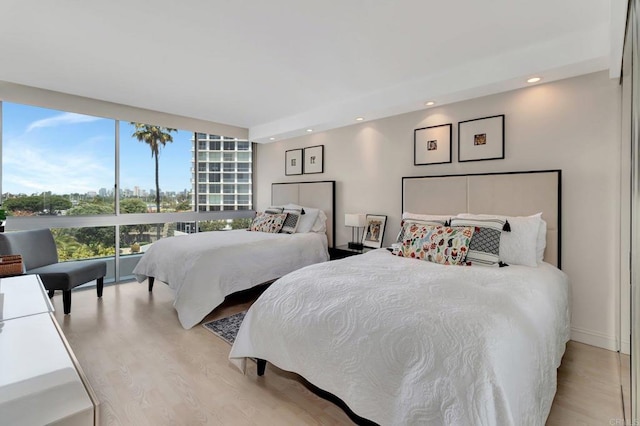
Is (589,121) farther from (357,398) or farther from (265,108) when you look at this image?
(265,108)

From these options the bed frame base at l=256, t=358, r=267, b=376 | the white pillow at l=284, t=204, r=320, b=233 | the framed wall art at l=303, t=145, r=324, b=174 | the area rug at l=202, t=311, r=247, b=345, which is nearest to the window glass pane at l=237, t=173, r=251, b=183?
the framed wall art at l=303, t=145, r=324, b=174

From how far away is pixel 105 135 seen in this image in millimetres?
4461

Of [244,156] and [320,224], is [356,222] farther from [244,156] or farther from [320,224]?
[244,156]

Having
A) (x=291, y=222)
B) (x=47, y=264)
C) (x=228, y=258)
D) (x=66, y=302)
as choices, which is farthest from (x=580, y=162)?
(x=47, y=264)

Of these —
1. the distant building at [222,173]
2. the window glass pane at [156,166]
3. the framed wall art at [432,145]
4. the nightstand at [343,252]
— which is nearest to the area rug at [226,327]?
the nightstand at [343,252]

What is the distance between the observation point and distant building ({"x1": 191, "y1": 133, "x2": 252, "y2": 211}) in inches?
218

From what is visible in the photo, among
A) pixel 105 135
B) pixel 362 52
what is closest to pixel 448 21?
pixel 362 52

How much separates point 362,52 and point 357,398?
263 centimetres

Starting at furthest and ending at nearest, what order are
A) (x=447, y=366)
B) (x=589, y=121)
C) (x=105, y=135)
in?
(x=105, y=135) → (x=589, y=121) → (x=447, y=366)

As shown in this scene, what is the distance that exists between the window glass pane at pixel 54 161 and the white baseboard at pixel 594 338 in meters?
5.66

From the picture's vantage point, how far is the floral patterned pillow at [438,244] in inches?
104

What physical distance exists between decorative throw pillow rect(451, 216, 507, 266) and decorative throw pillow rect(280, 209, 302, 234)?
2487 millimetres

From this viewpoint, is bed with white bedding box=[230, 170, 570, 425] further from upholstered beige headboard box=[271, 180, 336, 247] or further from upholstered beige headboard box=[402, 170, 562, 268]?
upholstered beige headboard box=[271, 180, 336, 247]

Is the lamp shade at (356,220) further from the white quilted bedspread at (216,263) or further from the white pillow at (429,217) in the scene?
the white pillow at (429,217)
